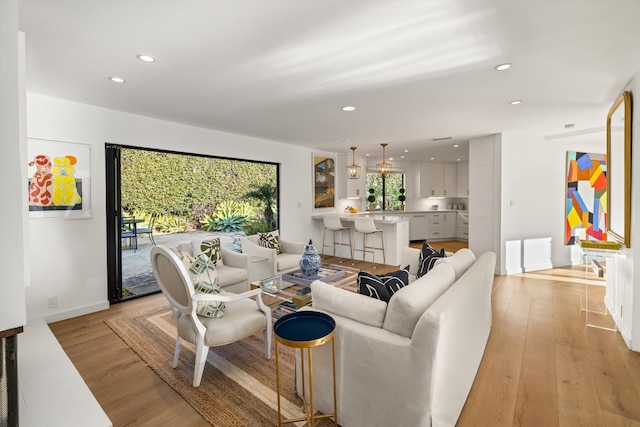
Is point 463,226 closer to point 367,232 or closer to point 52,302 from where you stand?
point 367,232

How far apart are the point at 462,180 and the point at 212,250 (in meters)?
8.10

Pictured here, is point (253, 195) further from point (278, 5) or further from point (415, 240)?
point (415, 240)

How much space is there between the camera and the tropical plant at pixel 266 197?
19.7 ft

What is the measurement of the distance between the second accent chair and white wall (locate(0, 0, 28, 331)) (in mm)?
3076

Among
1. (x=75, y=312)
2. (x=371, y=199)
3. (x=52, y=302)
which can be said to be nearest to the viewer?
(x=52, y=302)

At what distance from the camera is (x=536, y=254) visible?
5363mm

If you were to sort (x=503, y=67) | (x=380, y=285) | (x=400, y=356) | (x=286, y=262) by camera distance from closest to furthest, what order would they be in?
1. (x=400, y=356)
2. (x=380, y=285)
3. (x=503, y=67)
4. (x=286, y=262)

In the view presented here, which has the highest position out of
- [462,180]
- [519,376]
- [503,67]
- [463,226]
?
[503,67]

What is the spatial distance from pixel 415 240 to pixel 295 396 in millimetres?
7469

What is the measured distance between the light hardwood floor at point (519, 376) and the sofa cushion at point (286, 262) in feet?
6.54

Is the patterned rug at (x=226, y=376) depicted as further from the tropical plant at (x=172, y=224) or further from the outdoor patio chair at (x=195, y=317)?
the tropical plant at (x=172, y=224)

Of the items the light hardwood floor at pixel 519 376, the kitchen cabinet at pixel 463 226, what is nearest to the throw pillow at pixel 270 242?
the light hardwood floor at pixel 519 376

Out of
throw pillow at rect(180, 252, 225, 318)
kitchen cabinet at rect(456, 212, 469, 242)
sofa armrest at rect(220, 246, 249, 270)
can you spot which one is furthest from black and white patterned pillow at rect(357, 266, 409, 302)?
kitchen cabinet at rect(456, 212, 469, 242)

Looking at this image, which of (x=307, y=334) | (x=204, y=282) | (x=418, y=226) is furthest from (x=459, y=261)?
(x=418, y=226)
